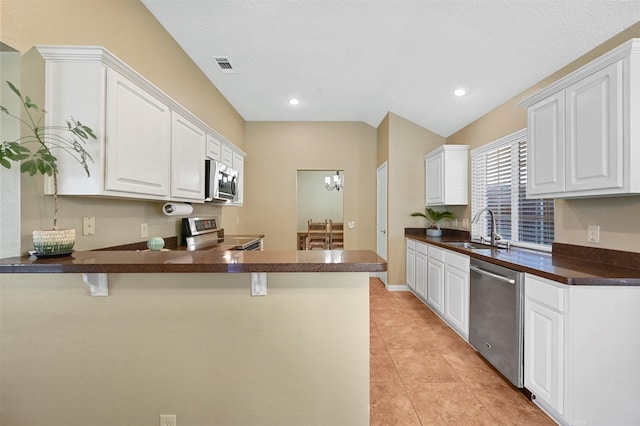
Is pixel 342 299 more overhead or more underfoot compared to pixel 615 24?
more underfoot

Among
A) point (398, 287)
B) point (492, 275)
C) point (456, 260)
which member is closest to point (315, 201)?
point (398, 287)

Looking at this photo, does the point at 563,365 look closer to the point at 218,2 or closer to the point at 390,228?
the point at 390,228

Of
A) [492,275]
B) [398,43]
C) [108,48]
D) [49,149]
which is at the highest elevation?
[398,43]

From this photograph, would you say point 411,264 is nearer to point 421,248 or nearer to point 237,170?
point 421,248

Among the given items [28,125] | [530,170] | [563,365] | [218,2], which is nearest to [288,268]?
[28,125]

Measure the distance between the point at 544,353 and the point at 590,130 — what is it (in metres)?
1.45

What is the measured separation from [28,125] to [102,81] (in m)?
0.43

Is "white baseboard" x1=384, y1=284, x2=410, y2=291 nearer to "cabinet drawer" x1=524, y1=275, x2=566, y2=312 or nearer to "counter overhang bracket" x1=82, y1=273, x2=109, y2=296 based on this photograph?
"cabinet drawer" x1=524, y1=275, x2=566, y2=312

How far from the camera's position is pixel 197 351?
138cm

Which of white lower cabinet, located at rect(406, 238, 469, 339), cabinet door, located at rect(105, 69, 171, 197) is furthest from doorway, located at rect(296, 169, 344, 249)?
cabinet door, located at rect(105, 69, 171, 197)

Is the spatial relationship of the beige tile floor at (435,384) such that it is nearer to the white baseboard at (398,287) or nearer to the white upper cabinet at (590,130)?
the white baseboard at (398,287)

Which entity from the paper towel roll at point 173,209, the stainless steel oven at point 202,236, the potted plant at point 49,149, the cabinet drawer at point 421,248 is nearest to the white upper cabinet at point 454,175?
the cabinet drawer at point 421,248

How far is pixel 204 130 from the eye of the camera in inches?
115

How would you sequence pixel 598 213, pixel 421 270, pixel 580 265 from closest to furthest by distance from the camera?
pixel 580 265, pixel 598 213, pixel 421 270
